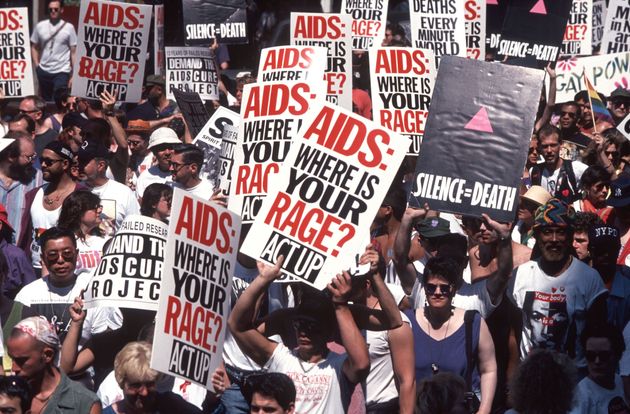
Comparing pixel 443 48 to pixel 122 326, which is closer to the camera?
pixel 122 326

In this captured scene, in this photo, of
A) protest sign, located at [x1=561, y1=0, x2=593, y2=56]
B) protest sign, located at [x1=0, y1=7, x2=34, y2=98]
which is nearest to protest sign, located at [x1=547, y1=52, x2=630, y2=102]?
protest sign, located at [x1=561, y1=0, x2=593, y2=56]

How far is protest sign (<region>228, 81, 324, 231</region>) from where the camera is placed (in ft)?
32.2

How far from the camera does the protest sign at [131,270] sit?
895cm

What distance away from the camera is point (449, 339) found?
28.6ft

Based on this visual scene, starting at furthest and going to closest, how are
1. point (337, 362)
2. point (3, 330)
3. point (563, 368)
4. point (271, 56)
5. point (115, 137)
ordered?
point (115, 137)
point (271, 56)
point (3, 330)
point (337, 362)
point (563, 368)

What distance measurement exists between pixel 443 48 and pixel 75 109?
13.4ft

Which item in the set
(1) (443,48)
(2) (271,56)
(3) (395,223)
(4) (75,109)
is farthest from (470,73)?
(4) (75,109)

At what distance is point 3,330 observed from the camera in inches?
350

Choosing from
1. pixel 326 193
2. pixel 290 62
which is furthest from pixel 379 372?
pixel 290 62

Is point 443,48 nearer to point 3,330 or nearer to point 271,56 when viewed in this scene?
point 271,56

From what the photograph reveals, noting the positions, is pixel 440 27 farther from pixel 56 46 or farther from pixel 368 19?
pixel 56 46

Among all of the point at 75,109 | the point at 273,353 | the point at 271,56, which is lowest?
the point at 75,109

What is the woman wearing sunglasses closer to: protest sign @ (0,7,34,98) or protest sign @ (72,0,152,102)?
protest sign @ (72,0,152,102)

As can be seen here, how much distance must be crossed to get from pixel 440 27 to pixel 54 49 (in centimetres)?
817
